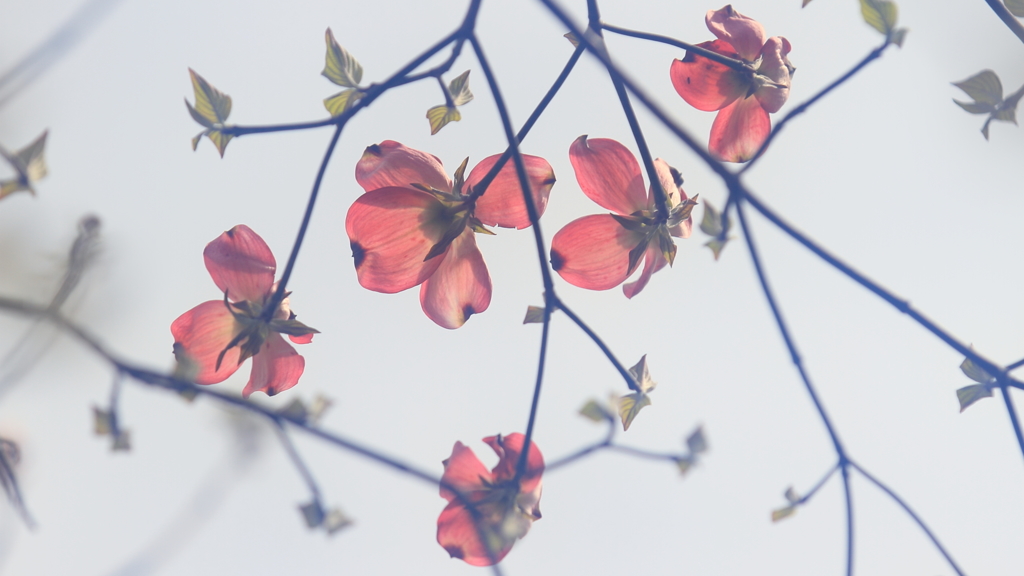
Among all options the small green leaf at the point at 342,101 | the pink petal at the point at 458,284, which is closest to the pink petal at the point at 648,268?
the pink petal at the point at 458,284

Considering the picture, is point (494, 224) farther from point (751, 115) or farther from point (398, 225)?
point (751, 115)

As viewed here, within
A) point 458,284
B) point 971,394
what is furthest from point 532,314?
point 971,394

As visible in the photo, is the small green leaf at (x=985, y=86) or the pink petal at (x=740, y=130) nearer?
the small green leaf at (x=985, y=86)

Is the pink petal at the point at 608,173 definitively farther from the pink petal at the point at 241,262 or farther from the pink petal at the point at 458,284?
the pink petal at the point at 241,262

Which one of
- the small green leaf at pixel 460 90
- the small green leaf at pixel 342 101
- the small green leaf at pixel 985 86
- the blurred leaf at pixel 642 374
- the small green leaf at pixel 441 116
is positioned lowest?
the blurred leaf at pixel 642 374

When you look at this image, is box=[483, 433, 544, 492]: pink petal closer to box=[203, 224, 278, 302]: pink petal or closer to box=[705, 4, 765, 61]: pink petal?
box=[203, 224, 278, 302]: pink petal
